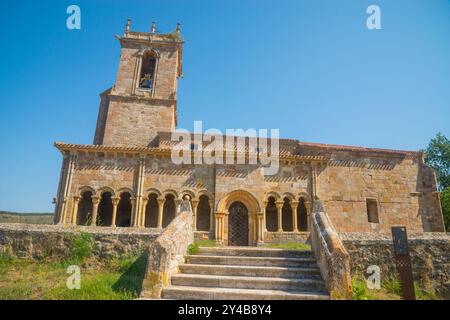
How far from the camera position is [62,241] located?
7.96 metres

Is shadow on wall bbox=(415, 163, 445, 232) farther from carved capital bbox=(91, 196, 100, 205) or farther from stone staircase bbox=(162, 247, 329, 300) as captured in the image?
carved capital bbox=(91, 196, 100, 205)

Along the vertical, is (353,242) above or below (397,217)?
below

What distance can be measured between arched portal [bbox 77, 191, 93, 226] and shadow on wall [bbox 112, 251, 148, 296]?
998 centimetres

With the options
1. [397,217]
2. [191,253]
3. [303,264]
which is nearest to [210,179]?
[191,253]

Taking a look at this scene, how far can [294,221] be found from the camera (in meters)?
16.1

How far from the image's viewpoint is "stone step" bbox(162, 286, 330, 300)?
218 inches

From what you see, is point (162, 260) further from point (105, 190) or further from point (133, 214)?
point (105, 190)

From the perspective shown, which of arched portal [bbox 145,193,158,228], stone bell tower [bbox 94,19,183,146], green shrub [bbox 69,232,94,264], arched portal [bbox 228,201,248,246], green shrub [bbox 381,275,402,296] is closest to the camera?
green shrub [bbox 381,275,402,296]

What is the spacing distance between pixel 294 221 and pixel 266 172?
10.7 feet

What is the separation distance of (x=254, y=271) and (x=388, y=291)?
3216mm

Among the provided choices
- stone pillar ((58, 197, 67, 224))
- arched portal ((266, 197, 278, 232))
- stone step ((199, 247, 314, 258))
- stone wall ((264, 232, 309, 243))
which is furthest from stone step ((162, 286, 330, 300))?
stone pillar ((58, 197, 67, 224))

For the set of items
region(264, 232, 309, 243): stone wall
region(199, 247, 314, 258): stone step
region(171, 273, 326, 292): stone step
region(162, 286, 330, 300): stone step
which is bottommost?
region(162, 286, 330, 300): stone step
